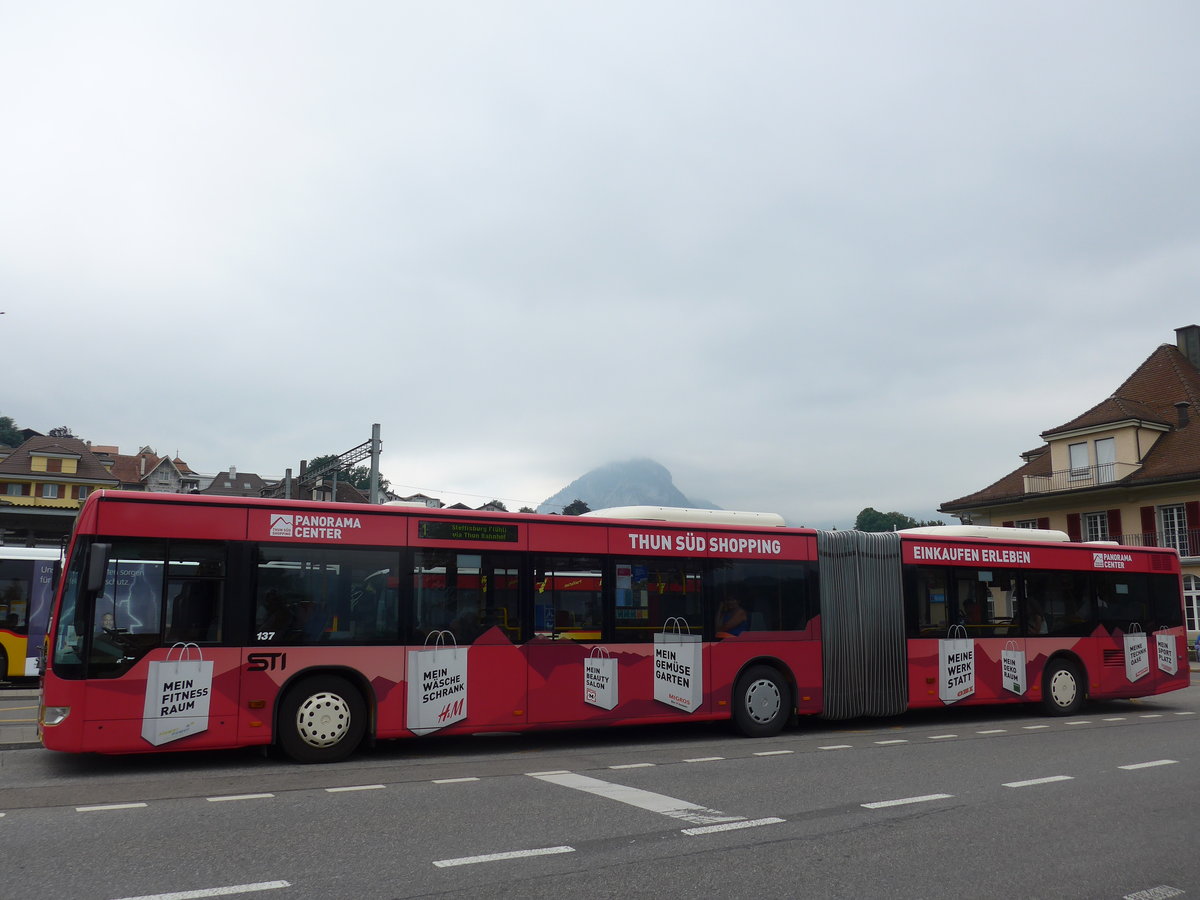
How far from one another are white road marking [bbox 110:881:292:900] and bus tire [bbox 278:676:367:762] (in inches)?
195

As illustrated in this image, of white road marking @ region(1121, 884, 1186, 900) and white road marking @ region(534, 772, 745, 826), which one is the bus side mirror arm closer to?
white road marking @ region(534, 772, 745, 826)

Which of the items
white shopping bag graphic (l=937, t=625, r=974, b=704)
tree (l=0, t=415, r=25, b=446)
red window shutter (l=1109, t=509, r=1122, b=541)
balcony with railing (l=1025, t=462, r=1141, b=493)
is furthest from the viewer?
tree (l=0, t=415, r=25, b=446)

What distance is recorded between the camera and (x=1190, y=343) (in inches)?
2050

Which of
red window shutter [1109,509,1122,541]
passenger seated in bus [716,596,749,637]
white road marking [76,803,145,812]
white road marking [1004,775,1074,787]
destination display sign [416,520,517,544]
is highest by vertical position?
red window shutter [1109,509,1122,541]

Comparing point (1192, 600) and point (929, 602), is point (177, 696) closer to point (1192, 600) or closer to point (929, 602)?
point (929, 602)

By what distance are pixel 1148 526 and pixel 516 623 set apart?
40.9 meters

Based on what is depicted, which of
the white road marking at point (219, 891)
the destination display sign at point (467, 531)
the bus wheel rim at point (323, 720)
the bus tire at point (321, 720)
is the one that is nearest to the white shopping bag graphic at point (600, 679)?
the destination display sign at point (467, 531)

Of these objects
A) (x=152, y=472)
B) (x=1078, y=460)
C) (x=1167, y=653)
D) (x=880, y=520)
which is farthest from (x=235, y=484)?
(x=1167, y=653)

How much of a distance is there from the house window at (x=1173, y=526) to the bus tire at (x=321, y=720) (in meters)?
41.5

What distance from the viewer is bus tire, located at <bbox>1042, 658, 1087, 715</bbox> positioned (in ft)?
54.5

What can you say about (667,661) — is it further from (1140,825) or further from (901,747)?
(1140,825)

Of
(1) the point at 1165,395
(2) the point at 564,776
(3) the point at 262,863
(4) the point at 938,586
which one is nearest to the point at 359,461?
(4) the point at 938,586

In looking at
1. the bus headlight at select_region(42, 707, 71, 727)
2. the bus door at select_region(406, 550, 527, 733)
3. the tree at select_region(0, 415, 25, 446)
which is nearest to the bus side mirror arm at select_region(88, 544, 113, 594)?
the bus headlight at select_region(42, 707, 71, 727)

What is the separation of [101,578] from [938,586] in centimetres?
1179
